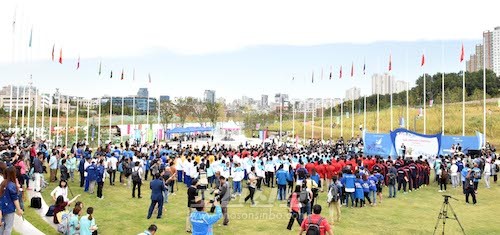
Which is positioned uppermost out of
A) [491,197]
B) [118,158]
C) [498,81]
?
[498,81]

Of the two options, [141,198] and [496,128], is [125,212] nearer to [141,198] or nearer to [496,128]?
[141,198]

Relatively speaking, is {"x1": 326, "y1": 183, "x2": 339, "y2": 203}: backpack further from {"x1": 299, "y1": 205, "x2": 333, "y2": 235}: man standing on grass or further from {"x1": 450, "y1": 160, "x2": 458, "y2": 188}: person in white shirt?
{"x1": 450, "y1": 160, "x2": 458, "y2": 188}: person in white shirt

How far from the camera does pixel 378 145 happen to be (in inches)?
1135

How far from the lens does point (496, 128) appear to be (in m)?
50.2

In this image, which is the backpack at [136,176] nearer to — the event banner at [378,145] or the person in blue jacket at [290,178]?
the person in blue jacket at [290,178]

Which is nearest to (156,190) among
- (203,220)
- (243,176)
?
(203,220)

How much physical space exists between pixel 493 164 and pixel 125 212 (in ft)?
61.4

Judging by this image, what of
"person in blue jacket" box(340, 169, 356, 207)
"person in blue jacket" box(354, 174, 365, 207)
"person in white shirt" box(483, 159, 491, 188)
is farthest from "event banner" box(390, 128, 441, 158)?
"person in blue jacket" box(340, 169, 356, 207)

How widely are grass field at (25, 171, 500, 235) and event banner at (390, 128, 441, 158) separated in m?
7.83

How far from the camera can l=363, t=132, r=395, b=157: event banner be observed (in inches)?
1110

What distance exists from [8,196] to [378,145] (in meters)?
25.1

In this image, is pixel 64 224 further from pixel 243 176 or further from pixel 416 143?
pixel 416 143

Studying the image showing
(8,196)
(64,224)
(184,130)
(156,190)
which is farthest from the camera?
(184,130)

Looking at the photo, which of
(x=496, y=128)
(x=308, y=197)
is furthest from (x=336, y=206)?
(x=496, y=128)
